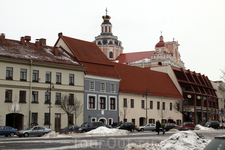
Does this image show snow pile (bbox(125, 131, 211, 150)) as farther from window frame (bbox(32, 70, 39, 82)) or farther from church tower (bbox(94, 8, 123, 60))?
church tower (bbox(94, 8, 123, 60))

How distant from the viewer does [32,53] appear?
49.6 meters

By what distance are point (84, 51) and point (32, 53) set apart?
40.5ft

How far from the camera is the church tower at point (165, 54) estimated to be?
110m

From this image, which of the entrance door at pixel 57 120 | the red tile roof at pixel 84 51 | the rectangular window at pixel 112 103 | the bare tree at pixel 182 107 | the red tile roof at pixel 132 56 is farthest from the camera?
the red tile roof at pixel 132 56

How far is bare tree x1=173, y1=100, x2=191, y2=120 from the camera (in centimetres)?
7147

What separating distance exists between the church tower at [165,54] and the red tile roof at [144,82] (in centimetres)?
2920

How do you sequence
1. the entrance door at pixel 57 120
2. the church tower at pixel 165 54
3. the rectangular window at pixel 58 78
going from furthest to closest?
the church tower at pixel 165 54
the rectangular window at pixel 58 78
the entrance door at pixel 57 120

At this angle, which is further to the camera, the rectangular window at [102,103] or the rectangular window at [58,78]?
the rectangular window at [102,103]

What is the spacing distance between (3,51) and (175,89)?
145ft

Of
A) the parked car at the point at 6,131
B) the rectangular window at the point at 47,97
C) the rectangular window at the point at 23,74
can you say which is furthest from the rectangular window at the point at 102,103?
the parked car at the point at 6,131

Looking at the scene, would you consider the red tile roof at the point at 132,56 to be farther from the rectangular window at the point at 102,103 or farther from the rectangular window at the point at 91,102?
the rectangular window at the point at 91,102

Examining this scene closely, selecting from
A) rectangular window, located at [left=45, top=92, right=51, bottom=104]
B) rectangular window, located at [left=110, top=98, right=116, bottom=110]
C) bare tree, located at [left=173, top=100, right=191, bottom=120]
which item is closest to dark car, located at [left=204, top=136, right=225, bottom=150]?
rectangular window, located at [left=45, top=92, right=51, bottom=104]

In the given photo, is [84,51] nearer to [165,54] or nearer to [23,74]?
[23,74]

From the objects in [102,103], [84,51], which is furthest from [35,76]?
[84,51]
